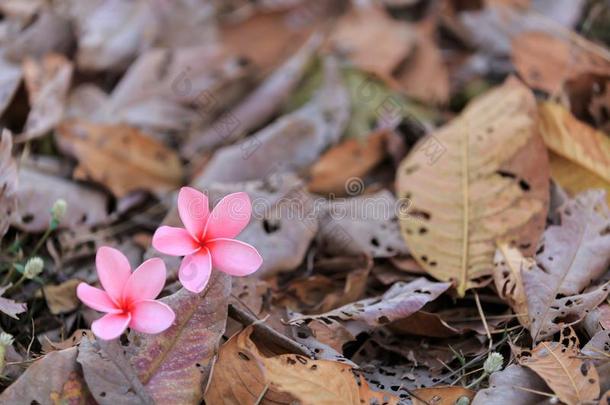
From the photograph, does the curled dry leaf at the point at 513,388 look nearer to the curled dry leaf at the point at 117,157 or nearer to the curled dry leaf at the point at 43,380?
the curled dry leaf at the point at 43,380

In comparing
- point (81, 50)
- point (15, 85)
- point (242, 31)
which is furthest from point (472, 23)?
point (15, 85)

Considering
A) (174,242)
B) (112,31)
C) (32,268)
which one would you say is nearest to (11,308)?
(32,268)

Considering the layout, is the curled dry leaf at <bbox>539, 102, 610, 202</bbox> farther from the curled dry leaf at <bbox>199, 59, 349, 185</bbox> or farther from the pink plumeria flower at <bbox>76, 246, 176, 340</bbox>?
the pink plumeria flower at <bbox>76, 246, 176, 340</bbox>

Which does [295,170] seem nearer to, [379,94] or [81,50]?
[379,94]

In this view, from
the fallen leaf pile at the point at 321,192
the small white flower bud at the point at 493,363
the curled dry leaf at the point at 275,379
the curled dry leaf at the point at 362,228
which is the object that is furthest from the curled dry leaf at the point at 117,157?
the small white flower bud at the point at 493,363

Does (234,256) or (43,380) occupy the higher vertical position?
(234,256)

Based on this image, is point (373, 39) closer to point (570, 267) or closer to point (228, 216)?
point (570, 267)
